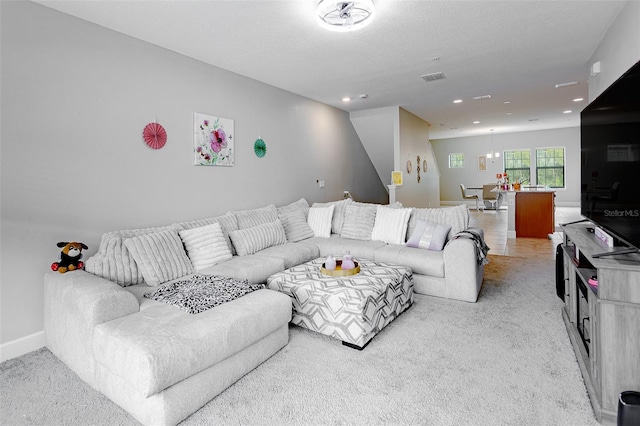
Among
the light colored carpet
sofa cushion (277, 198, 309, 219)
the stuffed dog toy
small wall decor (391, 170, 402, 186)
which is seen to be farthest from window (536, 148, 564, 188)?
the stuffed dog toy

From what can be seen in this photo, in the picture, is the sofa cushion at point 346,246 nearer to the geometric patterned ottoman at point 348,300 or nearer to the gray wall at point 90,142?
the geometric patterned ottoman at point 348,300

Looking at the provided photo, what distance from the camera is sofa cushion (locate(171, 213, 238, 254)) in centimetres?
343

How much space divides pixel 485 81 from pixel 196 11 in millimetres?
4148

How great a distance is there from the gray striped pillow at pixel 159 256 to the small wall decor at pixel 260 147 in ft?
6.37

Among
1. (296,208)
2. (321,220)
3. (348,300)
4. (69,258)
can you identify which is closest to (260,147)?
(296,208)

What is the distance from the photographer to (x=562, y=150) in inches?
440

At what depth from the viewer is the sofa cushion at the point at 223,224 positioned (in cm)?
343

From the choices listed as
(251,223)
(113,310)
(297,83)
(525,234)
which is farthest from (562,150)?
(113,310)

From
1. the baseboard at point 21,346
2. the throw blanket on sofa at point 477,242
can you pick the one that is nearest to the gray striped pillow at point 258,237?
the baseboard at point 21,346

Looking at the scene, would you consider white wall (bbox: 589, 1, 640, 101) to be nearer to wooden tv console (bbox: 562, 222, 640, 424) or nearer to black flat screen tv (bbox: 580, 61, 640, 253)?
black flat screen tv (bbox: 580, 61, 640, 253)

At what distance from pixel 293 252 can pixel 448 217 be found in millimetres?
1887

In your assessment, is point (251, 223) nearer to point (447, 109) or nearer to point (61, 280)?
point (61, 280)

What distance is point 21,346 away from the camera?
2.54 metres

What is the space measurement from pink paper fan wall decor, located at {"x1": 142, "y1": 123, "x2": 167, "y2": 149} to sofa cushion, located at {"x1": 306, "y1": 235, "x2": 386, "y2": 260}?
6.62 ft
